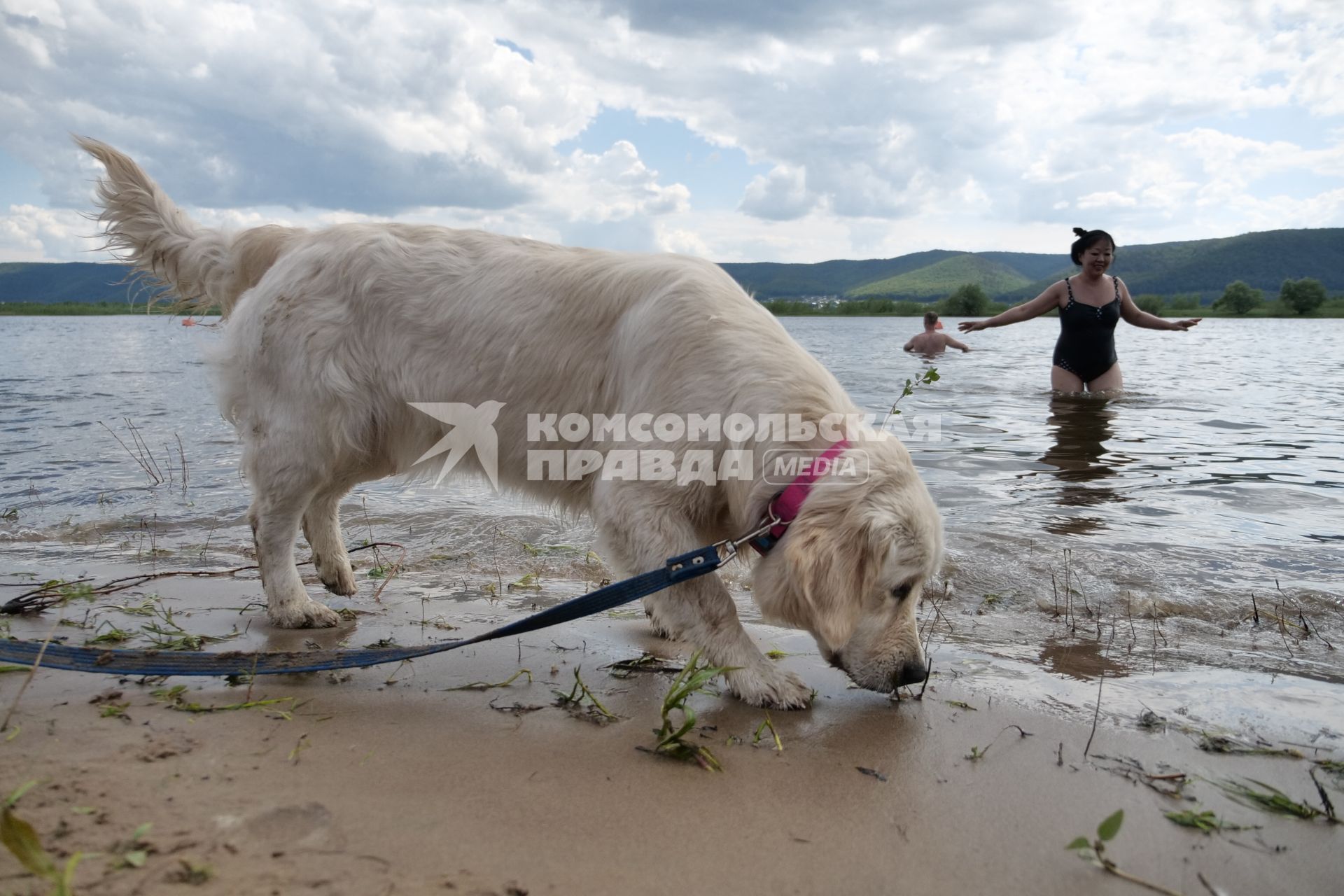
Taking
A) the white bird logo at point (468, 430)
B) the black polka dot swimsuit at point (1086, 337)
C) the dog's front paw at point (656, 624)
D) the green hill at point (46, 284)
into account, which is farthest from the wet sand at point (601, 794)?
the green hill at point (46, 284)

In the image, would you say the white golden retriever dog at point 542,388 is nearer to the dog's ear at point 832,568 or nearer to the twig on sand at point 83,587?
the dog's ear at point 832,568

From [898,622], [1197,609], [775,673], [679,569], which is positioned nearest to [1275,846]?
[898,622]

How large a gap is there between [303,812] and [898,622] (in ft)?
6.77

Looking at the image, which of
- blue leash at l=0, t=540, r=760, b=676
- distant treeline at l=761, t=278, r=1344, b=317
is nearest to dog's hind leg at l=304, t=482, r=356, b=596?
blue leash at l=0, t=540, r=760, b=676

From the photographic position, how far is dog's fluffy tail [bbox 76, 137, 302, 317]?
418cm

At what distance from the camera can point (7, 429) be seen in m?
10.3

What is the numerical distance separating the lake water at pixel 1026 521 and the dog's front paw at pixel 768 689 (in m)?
0.79

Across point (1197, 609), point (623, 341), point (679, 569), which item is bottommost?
point (1197, 609)

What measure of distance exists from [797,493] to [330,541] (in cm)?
265

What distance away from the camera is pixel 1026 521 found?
613 cm

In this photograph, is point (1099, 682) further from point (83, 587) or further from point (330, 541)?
point (83, 587)

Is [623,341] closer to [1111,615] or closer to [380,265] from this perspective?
[380,265]

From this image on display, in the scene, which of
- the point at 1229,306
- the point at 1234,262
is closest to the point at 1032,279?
the point at 1234,262

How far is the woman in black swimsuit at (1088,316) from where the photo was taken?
10.5 meters
